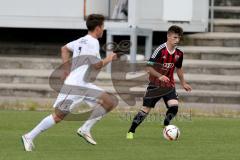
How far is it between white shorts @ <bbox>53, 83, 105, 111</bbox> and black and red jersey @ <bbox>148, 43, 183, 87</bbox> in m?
1.76

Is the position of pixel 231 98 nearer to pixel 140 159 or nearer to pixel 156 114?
pixel 156 114

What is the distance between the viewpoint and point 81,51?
12859mm

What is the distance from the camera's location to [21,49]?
1031 inches

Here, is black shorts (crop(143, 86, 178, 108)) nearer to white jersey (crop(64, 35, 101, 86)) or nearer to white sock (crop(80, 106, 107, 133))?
white sock (crop(80, 106, 107, 133))

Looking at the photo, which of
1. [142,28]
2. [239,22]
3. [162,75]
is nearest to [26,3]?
[142,28]

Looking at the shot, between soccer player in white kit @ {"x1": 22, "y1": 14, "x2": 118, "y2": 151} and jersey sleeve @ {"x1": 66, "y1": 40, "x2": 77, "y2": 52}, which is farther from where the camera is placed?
jersey sleeve @ {"x1": 66, "y1": 40, "x2": 77, "y2": 52}

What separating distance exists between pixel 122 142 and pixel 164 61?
166cm

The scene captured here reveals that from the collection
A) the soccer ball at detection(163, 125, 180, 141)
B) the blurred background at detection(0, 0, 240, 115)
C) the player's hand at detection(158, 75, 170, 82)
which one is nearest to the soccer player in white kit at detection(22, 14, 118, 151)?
the player's hand at detection(158, 75, 170, 82)

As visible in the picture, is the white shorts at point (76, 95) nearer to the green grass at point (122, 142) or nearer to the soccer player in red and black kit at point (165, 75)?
the green grass at point (122, 142)

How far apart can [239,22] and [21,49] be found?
5.93 m

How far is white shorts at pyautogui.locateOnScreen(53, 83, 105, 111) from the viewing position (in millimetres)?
12703

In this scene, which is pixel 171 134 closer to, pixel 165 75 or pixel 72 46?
pixel 165 75

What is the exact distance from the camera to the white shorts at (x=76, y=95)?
41.7 feet

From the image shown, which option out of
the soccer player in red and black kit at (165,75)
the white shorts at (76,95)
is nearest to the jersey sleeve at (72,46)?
the white shorts at (76,95)
